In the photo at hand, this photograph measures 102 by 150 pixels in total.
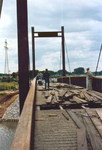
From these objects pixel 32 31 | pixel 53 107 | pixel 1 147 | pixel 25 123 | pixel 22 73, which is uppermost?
pixel 32 31

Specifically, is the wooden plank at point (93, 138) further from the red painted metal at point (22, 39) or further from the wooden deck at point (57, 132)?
the red painted metal at point (22, 39)

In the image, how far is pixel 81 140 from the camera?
283cm

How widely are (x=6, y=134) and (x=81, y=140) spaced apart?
45.7ft

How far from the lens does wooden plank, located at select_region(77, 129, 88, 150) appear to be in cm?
263

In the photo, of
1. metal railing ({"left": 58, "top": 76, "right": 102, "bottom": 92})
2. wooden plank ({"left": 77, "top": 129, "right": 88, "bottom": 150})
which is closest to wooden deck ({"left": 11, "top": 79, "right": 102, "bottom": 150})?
wooden plank ({"left": 77, "top": 129, "right": 88, "bottom": 150})

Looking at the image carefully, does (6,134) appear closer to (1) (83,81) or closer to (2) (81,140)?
(1) (83,81)

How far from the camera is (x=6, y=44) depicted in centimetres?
6072

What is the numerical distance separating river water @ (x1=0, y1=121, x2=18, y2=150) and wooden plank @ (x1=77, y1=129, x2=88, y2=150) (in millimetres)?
10523

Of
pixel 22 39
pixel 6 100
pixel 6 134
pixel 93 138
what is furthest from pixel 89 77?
pixel 6 100

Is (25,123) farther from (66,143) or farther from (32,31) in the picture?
(32,31)

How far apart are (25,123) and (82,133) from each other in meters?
1.17

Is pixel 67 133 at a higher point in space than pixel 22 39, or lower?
lower

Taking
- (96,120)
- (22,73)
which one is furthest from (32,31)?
(96,120)

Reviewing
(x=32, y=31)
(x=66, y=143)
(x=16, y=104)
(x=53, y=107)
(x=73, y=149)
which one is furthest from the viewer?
(x=16, y=104)
